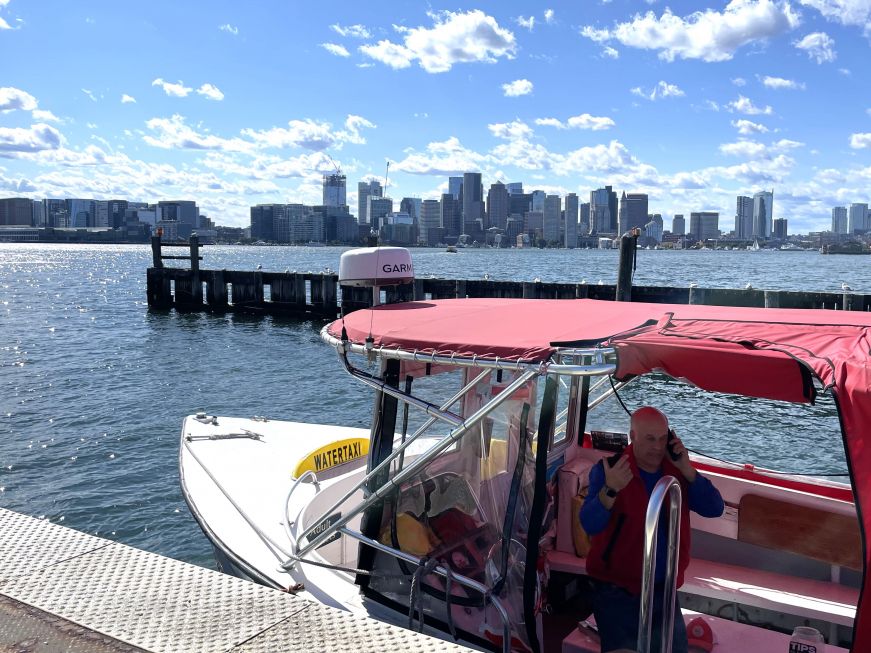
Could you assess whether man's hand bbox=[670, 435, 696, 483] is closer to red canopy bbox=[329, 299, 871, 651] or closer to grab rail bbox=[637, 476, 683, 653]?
red canopy bbox=[329, 299, 871, 651]

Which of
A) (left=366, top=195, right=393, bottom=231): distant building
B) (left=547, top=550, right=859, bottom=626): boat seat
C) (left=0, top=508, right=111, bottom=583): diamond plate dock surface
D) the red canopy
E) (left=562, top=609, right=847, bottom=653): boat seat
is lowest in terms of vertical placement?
(left=562, top=609, right=847, bottom=653): boat seat

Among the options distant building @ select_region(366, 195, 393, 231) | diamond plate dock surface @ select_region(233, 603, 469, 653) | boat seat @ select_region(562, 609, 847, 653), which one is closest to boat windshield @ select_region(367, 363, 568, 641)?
boat seat @ select_region(562, 609, 847, 653)

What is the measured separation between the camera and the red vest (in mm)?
4180

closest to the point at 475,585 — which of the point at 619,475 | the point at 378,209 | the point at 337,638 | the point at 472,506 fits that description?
the point at 472,506

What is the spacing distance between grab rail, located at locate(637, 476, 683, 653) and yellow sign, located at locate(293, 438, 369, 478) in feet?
14.4

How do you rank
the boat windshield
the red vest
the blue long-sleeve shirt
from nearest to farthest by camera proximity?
the blue long-sleeve shirt < the red vest < the boat windshield

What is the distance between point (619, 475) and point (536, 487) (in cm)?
46

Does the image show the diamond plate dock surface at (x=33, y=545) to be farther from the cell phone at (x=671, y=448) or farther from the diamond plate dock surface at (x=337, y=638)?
the cell phone at (x=671, y=448)

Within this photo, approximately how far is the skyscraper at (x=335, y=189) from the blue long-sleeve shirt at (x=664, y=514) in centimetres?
410

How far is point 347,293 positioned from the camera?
34.1 m

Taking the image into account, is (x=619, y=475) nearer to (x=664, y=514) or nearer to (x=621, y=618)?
(x=664, y=514)

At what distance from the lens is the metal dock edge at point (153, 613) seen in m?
3.30

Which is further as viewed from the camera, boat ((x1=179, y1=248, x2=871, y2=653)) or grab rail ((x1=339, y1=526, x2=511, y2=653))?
grab rail ((x1=339, y1=526, x2=511, y2=653))

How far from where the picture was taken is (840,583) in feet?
18.2
